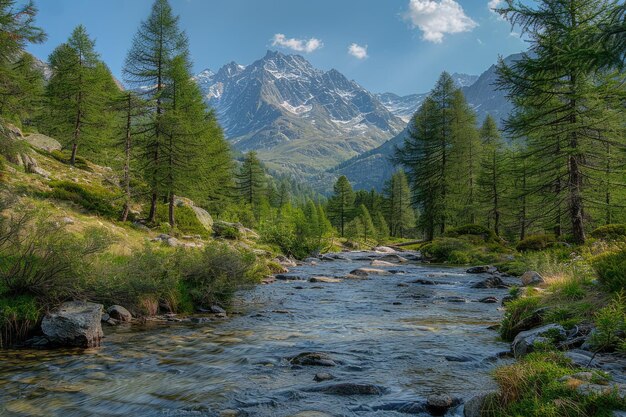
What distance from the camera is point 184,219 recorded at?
28594 mm

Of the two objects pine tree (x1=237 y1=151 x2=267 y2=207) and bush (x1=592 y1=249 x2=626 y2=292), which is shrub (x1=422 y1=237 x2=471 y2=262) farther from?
pine tree (x1=237 y1=151 x2=267 y2=207)

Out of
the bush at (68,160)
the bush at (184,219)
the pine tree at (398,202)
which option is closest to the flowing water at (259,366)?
the bush at (184,219)

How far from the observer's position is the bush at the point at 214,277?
12.4 metres

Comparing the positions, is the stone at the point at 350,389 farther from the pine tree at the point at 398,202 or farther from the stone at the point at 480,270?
the pine tree at the point at 398,202

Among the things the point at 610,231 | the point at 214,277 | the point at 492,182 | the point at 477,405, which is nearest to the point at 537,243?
the point at 610,231

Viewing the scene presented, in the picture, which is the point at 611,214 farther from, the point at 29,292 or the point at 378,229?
the point at 378,229

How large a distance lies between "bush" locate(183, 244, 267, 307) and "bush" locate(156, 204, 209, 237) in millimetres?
15106

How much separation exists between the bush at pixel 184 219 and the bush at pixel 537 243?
22.1 m

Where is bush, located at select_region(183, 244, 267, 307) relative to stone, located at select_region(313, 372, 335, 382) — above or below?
above

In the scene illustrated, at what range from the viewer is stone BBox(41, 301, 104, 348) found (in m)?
8.06

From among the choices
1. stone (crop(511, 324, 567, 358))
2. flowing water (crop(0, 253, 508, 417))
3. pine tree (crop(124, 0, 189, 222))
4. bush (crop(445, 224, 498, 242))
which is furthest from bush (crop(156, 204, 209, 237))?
stone (crop(511, 324, 567, 358))

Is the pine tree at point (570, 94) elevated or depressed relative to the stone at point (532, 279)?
elevated

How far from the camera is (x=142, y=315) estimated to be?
1094 centimetres

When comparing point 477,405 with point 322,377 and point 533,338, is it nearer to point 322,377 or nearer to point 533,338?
point 322,377
